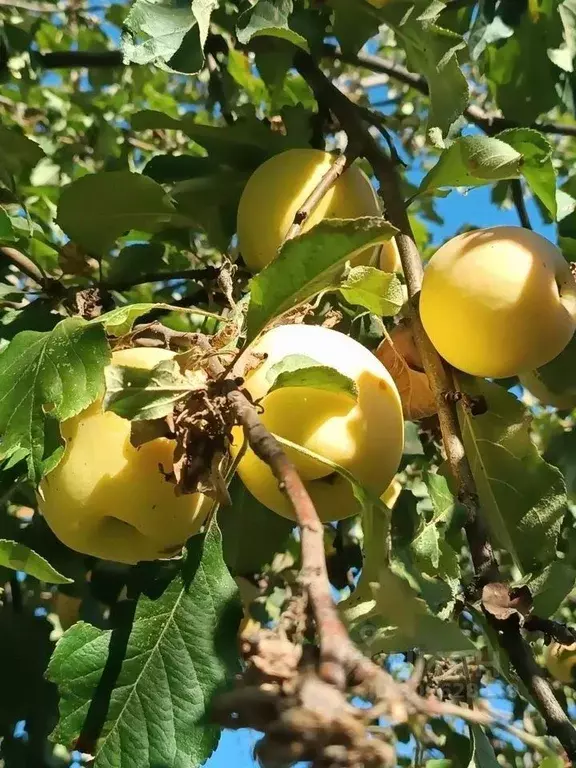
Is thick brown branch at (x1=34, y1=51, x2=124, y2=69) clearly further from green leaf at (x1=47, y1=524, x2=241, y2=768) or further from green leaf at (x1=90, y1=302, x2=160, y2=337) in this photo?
green leaf at (x1=47, y1=524, x2=241, y2=768)

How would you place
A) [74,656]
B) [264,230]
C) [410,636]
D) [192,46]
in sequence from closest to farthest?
[410,636]
[74,656]
[192,46]
[264,230]

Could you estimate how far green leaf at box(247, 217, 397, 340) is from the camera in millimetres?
821

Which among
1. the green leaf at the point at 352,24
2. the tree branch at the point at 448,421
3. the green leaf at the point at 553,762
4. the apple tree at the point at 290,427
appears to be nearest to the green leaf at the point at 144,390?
the apple tree at the point at 290,427

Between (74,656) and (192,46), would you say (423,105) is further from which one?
(74,656)

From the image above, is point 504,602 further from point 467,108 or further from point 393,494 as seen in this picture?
point 467,108

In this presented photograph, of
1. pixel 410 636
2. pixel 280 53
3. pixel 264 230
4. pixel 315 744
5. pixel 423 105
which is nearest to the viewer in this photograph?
pixel 315 744

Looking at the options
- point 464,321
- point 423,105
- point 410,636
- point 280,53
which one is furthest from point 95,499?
point 423,105

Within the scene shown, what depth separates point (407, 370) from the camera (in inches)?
50.3

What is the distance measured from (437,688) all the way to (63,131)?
8.09ft

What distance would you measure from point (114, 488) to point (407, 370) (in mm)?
494

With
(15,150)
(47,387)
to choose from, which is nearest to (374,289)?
(47,387)

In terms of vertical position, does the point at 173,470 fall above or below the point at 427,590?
above

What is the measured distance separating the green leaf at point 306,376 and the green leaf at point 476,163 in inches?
17.1

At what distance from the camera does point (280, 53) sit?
68.1 inches
